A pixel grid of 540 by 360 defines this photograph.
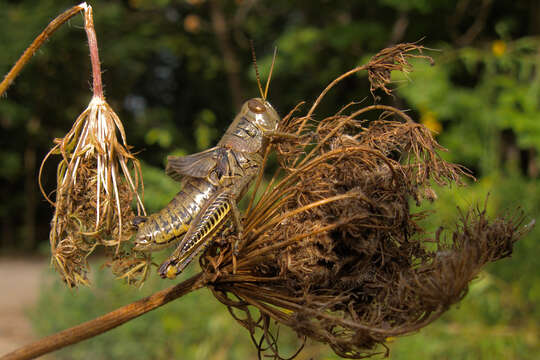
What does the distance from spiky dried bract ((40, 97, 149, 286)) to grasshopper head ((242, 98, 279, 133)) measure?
0.50 meters

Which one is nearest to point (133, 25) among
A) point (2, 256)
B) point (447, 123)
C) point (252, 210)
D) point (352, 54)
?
point (352, 54)

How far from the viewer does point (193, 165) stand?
1802 millimetres

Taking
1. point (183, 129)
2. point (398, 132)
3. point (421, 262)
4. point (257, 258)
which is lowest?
point (183, 129)

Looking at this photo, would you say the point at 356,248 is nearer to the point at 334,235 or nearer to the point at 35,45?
the point at 334,235

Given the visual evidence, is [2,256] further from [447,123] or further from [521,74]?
[521,74]

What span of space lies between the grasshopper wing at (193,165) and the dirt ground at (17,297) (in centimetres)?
668


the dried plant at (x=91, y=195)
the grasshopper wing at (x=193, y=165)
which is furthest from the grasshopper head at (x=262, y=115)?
the dried plant at (x=91, y=195)

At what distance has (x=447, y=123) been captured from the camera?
9.30m

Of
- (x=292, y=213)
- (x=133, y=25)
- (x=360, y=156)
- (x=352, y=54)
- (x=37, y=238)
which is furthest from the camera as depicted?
(x=37, y=238)

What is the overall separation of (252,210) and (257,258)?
0.65ft

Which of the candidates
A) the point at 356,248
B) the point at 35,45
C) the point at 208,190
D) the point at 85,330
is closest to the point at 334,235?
the point at 356,248

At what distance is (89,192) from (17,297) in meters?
10.4

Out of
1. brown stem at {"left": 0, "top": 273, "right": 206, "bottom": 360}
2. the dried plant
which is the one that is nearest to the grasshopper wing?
A: the dried plant

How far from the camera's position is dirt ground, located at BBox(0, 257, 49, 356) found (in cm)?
798
